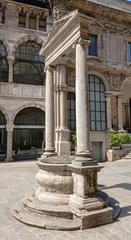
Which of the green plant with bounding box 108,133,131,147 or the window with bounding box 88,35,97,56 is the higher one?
the window with bounding box 88,35,97,56

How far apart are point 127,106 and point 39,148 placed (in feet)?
33.5

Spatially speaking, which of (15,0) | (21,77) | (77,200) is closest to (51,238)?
(77,200)

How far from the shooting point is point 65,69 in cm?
1719

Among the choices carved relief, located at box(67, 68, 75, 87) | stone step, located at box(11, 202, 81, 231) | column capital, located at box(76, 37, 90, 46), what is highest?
carved relief, located at box(67, 68, 75, 87)

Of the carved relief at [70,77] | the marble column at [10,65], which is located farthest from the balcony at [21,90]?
the carved relief at [70,77]

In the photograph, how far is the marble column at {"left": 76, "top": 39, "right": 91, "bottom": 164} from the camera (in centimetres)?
525

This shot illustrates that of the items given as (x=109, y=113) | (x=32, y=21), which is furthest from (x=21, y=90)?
(x=109, y=113)

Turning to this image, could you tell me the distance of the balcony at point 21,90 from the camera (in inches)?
704

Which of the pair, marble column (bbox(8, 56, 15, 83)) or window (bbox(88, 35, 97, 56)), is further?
window (bbox(88, 35, 97, 56))

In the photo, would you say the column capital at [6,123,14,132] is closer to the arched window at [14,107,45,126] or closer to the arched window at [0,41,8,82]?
the arched window at [14,107,45,126]

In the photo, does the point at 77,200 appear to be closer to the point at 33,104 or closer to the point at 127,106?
the point at 33,104

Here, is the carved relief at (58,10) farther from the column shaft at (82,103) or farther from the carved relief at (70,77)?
the column shaft at (82,103)

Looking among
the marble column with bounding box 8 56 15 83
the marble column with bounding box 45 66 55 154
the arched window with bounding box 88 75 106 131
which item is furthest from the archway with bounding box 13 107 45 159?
the marble column with bounding box 45 66 55 154

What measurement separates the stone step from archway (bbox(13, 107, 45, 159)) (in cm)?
1503
